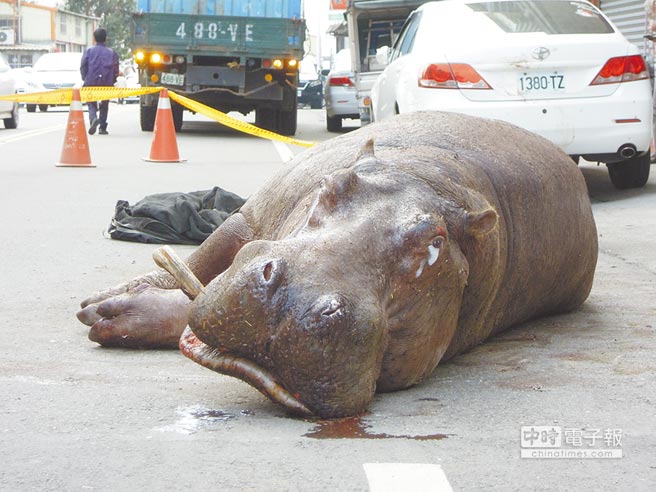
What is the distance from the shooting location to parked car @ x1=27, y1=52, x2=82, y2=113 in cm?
3769

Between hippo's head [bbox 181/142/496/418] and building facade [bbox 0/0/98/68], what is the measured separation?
8232 centimetres

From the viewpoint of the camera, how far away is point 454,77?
9.83m

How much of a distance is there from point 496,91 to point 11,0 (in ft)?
268

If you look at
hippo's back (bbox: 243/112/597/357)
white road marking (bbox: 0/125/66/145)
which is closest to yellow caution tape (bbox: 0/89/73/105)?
white road marking (bbox: 0/125/66/145)

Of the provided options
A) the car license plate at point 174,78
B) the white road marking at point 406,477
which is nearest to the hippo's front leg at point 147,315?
the white road marking at point 406,477

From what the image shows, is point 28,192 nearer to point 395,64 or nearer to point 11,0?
point 395,64

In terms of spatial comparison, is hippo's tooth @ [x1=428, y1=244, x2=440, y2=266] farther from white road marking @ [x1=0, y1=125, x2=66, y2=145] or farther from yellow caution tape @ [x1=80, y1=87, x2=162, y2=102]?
white road marking @ [x1=0, y1=125, x2=66, y2=145]

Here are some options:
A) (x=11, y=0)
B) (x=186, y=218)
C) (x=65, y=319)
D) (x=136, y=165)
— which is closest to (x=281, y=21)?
(x=136, y=165)

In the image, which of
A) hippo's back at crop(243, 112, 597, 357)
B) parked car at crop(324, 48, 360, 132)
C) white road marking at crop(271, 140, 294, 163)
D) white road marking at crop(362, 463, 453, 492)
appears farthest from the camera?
parked car at crop(324, 48, 360, 132)

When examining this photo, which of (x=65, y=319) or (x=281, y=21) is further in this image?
(x=281, y=21)

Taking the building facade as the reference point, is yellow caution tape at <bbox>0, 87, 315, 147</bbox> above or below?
below

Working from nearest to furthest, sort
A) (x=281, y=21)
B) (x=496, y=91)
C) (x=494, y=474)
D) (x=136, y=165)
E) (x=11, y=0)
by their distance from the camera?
1. (x=494, y=474)
2. (x=496, y=91)
3. (x=136, y=165)
4. (x=281, y=21)
5. (x=11, y=0)

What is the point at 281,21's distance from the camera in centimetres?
2100

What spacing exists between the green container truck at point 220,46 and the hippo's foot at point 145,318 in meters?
16.4
